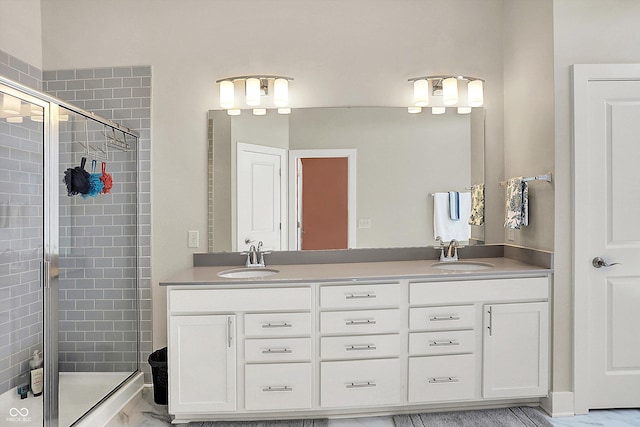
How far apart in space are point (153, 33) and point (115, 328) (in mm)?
2010

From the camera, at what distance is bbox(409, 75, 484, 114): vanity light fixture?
3.23 metres

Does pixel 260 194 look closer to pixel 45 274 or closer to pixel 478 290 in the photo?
pixel 45 274

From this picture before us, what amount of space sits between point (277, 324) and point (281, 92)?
Answer: 156cm

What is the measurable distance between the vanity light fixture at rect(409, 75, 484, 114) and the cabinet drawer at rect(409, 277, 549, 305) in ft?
4.18

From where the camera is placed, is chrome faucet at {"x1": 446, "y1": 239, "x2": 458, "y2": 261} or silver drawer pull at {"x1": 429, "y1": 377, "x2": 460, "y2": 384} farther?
chrome faucet at {"x1": 446, "y1": 239, "x2": 458, "y2": 261}

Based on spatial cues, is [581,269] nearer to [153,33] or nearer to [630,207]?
[630,207]

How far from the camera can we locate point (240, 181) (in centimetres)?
320

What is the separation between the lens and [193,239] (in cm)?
320

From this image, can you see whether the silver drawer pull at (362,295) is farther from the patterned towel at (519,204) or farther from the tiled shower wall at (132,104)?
the tiled shower wall at (132,104)

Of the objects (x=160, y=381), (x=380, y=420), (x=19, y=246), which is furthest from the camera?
(x=160, y=381)

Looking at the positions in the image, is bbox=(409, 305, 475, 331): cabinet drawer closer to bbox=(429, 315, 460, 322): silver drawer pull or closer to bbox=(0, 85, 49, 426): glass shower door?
bbox=(429, 315, 460, 322): silver drawer pull

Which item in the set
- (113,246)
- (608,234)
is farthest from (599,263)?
(113,246)

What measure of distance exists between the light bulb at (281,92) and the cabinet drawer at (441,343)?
174 cm

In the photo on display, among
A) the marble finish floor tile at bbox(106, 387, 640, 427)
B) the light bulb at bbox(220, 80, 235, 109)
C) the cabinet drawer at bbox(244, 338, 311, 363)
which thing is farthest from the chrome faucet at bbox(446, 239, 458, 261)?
the light bulb at bbox(220, 80, 235, 109)
